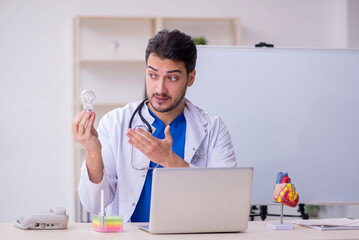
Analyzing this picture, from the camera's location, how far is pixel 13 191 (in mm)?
4664

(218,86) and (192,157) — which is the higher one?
(218,86)

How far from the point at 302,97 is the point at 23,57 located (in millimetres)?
2690

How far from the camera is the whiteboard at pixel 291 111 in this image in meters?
3.00

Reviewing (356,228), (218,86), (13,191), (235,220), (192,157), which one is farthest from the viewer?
(13,191)

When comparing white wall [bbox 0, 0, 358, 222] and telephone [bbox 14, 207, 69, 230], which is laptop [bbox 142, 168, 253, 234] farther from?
white wall [bbox 0, 0, 358, 222]

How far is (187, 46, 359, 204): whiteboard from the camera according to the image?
300cm

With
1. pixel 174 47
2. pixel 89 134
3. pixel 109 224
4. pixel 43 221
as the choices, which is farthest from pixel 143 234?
pixel 174 47

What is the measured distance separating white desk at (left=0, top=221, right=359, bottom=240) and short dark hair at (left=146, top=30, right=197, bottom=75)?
30.9 inches

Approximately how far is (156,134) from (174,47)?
39 cm

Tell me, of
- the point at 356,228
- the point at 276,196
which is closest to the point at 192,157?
the point at 276,196

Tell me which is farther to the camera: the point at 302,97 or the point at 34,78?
the point at 34,78

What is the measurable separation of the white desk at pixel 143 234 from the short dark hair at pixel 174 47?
785 millimetres

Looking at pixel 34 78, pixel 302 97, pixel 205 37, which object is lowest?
pixel 302 97

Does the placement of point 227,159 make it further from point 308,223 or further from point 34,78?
point 34,78
